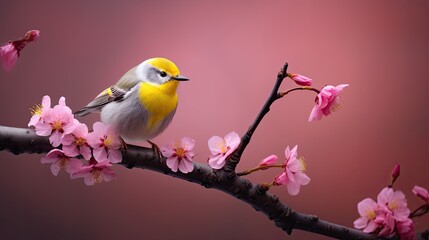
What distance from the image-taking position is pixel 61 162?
65 cm

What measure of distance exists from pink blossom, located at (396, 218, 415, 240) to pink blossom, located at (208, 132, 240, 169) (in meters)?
0.30

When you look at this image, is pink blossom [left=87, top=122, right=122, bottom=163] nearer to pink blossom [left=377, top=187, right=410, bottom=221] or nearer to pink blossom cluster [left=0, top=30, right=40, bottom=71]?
pink blossom cluster [left=0, top=30, right=40, bottom=71]

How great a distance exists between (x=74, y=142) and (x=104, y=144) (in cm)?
4

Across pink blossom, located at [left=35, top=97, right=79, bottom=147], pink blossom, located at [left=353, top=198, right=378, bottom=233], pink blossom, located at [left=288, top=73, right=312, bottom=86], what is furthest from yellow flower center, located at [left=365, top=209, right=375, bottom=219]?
pink blossom, located at [left=35, top=97, right=79, bottom=147]

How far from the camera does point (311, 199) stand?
1.22 metres

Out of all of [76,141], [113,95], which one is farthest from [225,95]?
[76,141]

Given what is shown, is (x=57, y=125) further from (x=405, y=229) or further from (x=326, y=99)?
(x=405, y=229)

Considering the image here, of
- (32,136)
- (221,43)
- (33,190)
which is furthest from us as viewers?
(221,43)

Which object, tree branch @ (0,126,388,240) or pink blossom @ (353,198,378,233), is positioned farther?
pink blossom @ (353,198,378,233)

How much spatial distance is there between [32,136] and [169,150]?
6.9 inches

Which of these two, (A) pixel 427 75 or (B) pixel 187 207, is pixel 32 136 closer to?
(B) pixel 187 207

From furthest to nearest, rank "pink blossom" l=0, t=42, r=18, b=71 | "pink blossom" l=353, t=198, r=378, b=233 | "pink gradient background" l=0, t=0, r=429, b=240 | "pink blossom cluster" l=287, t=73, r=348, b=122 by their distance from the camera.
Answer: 1. "pink gradient background" l=0, t=0, r=429, b=240
2. "pink blossom" l=353, t=198, r=378, b=233
3. "pink blossom cluster" l=287, t=73, r=348, b=122
4. "pink blossom" l=0, t=42, r=18, b=71

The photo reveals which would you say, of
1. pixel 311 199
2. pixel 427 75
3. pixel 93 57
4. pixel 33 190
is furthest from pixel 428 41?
pixel 33 190

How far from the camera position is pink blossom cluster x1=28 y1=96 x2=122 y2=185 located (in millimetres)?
634
